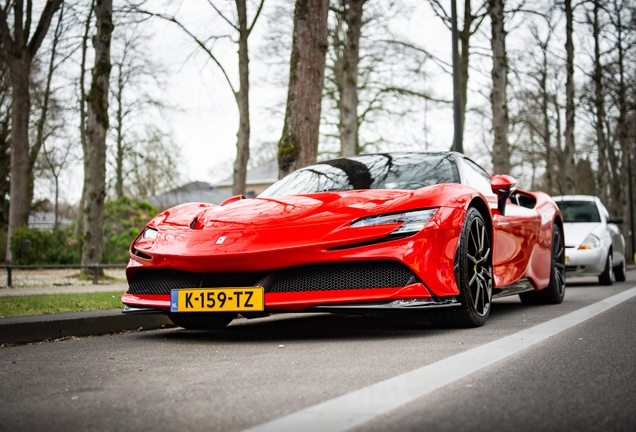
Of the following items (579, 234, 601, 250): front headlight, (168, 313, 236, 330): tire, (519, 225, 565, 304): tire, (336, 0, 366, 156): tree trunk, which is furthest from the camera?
(336, 0, 366, 156): tree trunk

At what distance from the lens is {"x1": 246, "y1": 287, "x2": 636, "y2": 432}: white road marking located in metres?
2.46

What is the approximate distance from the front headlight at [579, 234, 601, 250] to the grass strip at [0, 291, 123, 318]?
7.97m

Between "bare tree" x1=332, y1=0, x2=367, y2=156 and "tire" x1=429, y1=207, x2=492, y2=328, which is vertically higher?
"bare tree" x1=332, y1=0, x2=367, y2=156

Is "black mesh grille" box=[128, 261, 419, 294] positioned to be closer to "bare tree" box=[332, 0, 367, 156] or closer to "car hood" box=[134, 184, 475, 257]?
"car hood" box=[134, 184, 475, 257]

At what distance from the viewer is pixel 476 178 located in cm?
625

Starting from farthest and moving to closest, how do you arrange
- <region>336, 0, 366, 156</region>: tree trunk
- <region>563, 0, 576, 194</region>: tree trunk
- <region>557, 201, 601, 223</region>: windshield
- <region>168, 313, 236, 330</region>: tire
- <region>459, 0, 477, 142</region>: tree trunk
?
1. <region>563, 0, 576, 194</region>: tree trunk
2. <region>459, 0, 477, 142</region>: tree trunk
3. <region>336, 0, 366, 156</region>: tree trunk
4. <region>557, 201, 601, 223</region>: windshield
5. <region>168, 313, 236, 330</region>: tire

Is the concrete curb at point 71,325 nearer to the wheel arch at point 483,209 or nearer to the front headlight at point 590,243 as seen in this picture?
the wheel arch at point 483,209

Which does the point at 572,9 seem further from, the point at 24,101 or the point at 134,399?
the point at 134,399

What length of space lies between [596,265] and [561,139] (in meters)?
29.1

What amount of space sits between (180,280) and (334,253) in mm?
1083

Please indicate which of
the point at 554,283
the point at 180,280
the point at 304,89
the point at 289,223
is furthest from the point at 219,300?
the point at 304,89

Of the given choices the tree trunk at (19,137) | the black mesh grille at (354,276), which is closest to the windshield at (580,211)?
the black mesh grille at (354,276)

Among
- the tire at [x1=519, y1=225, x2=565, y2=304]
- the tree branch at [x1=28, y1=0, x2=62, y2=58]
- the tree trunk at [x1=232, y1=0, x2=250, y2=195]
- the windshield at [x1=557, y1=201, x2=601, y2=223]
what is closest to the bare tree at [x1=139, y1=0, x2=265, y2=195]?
the tree trunk at [x1=232, y1=0, x2=250, y2=195]

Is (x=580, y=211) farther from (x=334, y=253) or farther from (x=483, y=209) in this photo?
(x=334, y=253)
